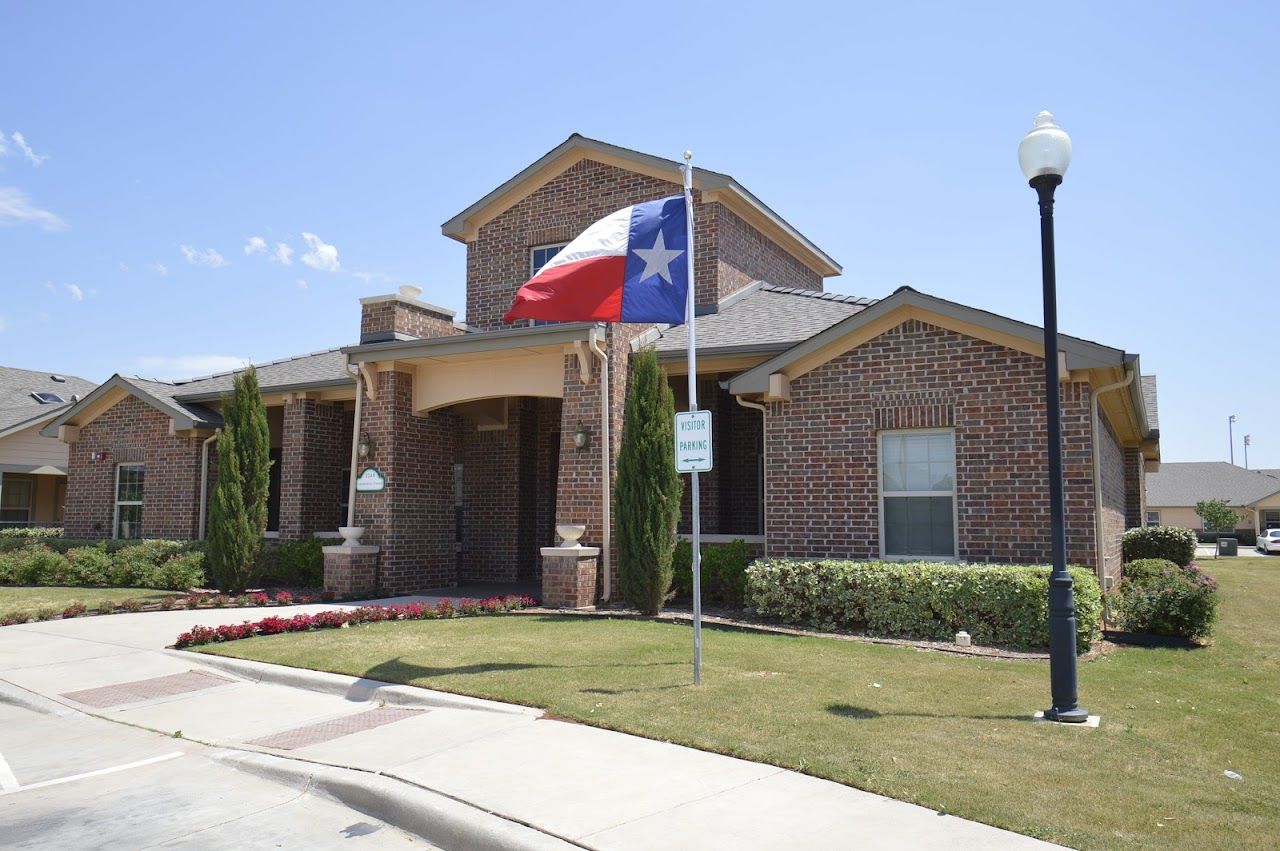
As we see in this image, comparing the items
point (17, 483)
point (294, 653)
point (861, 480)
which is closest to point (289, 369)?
point (294, 653)

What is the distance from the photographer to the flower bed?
1108 cm

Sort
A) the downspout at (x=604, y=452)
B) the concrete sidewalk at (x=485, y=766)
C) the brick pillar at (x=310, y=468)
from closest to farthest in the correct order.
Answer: the concrete sidewalk at (x=485, y=766), the downspout at (x=604, y=452), the brick pillar at (x=310, y=468)

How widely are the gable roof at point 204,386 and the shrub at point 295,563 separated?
2.98 metres

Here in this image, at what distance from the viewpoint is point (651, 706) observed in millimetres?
7348

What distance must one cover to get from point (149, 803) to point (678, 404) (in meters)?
11.3

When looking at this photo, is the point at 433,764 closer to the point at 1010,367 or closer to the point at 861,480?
the point at 861,480

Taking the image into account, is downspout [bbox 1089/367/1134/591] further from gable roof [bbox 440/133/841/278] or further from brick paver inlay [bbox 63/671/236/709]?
brick paver inlay [bbox 63/671/236/709]

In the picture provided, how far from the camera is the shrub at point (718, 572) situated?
13.1 metres

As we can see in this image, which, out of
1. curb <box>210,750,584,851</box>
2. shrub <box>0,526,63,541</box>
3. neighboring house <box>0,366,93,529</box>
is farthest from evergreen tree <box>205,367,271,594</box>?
neighboring house <box>0,366,93,529</box>

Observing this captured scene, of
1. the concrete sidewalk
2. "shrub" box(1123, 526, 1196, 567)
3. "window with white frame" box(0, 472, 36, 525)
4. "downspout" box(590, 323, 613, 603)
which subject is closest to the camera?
the concrete sidewalk

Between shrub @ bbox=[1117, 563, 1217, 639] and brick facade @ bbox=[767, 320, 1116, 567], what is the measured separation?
99 centimetres

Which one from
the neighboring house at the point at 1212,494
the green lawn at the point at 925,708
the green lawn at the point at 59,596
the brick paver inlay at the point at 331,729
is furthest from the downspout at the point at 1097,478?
the neighboring house at the point at 1212,494

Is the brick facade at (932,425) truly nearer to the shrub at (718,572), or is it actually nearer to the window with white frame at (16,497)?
the shrub at (718,572)

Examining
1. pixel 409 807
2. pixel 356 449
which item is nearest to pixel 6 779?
pixel 409 807
